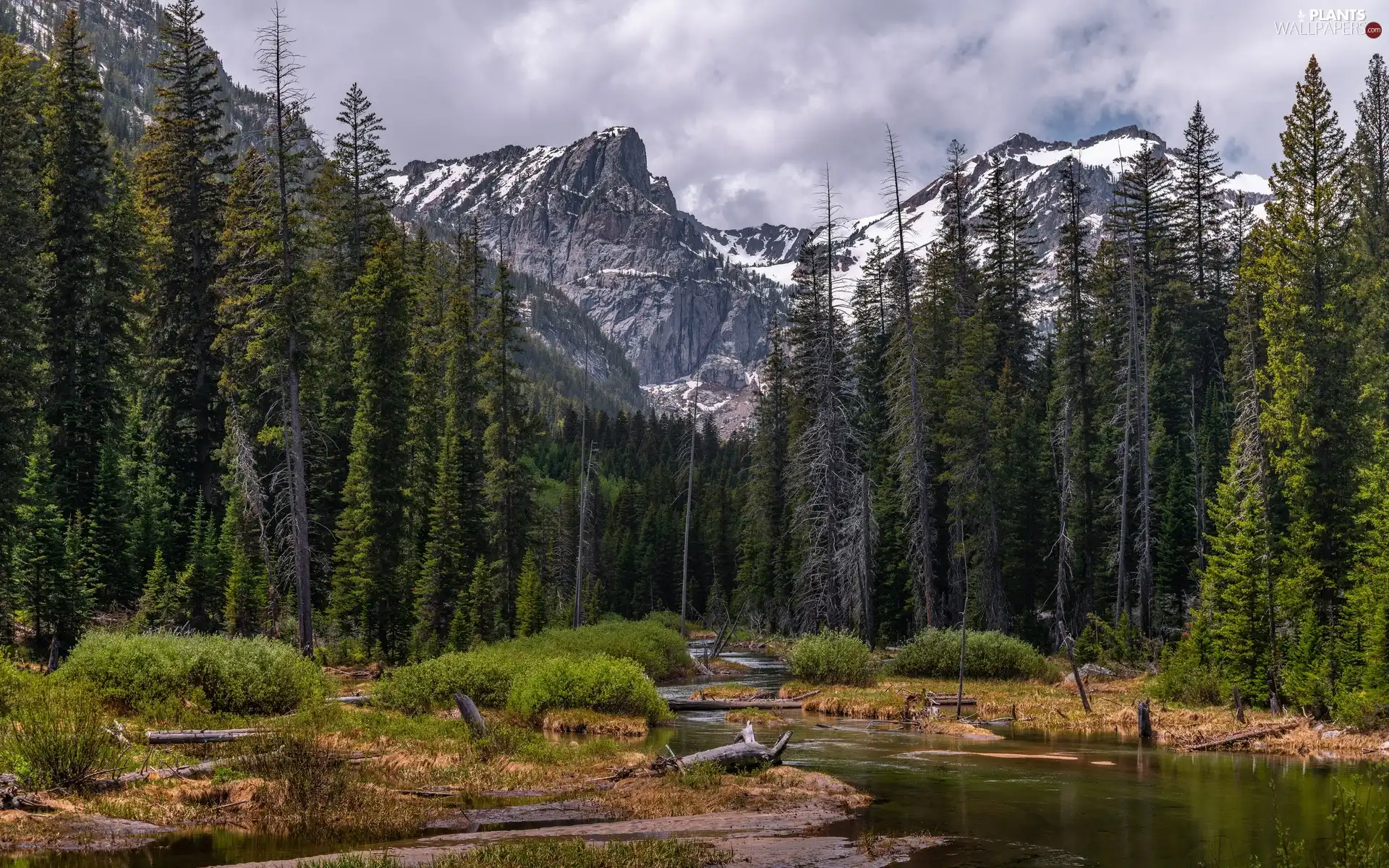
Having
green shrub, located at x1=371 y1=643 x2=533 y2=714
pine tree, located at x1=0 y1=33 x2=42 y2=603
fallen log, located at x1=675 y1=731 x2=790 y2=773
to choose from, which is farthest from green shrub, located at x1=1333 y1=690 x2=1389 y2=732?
pine tree, located at x1=0 y1=33 x2=42 y2=603

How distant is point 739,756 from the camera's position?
18703 mm

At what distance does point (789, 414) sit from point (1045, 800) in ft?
150

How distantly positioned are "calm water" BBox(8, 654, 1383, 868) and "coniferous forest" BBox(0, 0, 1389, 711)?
7757 mm

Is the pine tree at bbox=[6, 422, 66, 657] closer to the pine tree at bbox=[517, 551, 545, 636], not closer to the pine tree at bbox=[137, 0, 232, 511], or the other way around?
the pine tree at bbox=[137, 0, 232, 511]

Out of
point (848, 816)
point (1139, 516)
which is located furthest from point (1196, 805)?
point (1139, 516)

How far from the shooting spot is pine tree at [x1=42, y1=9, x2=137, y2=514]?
38.1 meters

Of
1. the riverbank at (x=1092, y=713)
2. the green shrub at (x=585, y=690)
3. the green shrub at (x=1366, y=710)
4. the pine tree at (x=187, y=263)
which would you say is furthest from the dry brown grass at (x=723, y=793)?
the pine tree at (x=187, y=263)

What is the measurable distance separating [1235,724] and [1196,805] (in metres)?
11.1

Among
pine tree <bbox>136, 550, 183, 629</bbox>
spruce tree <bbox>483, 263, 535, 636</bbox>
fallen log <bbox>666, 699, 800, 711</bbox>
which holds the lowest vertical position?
fallen log <bbox>666, 699, 800, 711</bbox>

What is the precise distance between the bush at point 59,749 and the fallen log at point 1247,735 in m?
23.1

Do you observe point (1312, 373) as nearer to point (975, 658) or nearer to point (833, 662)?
point (975, 658)

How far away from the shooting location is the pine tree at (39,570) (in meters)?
28.7

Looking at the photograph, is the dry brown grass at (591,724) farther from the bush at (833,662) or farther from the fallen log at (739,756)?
the bush at (833,662)

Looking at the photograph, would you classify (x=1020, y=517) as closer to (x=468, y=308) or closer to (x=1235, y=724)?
(x=1235, y=724)
